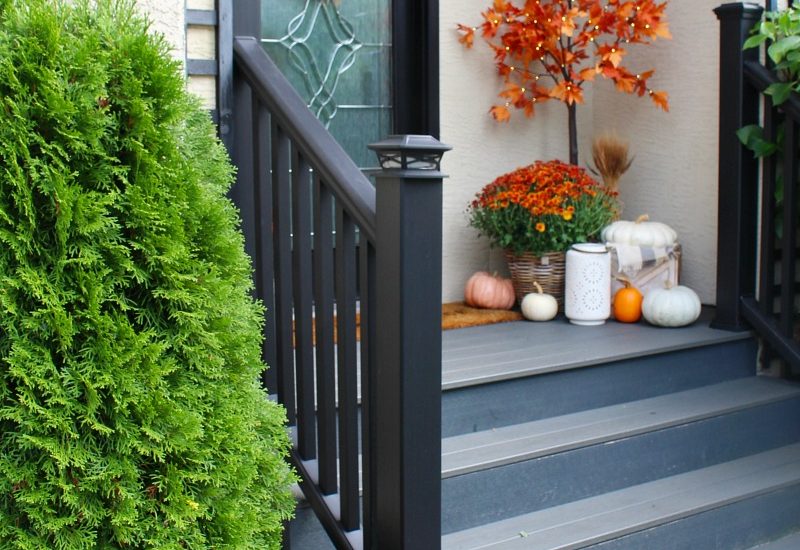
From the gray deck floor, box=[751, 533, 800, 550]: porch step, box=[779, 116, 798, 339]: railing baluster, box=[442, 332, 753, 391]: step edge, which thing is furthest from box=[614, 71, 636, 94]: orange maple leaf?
box=[751, 533, 800, 550]: porch step

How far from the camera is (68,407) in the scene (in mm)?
1597

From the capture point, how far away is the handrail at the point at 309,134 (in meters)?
2.12

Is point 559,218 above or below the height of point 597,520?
above

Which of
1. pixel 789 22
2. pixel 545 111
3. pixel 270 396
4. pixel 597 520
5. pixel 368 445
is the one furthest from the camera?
pixel 545 111

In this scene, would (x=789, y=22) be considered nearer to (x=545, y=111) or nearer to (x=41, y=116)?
(x=545, y=111)

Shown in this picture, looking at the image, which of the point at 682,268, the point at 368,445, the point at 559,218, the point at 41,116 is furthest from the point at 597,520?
the point at 41,116

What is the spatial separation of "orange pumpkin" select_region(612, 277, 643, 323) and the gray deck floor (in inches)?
1.3

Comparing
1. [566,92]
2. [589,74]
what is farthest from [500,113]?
[589,74]

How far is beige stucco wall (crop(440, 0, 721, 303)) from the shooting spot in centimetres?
381

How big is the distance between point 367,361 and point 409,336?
0.59ft

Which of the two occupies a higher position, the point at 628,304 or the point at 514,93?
the point at 514,93

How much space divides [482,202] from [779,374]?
1256 millimetres

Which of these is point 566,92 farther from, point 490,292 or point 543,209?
point 490,292

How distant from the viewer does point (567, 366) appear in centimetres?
298
